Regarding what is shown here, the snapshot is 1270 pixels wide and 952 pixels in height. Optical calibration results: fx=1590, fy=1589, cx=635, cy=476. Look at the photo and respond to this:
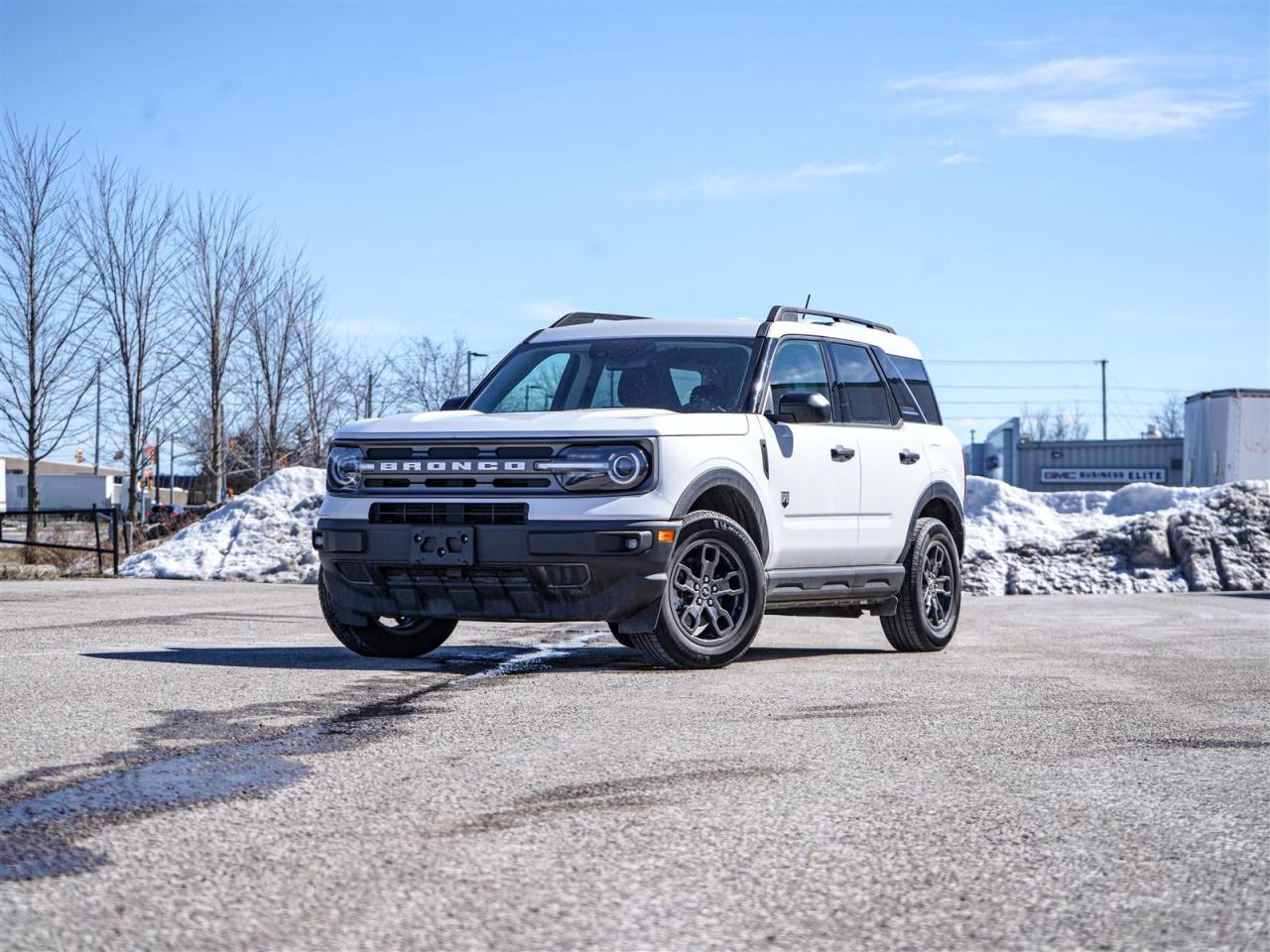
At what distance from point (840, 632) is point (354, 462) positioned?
5.52m

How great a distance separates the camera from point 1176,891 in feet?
12.1

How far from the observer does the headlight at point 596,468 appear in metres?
7.96

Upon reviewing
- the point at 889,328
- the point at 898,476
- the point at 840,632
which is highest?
the point at 889,328

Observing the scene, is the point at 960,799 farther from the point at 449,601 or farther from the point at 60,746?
the point at 449,601

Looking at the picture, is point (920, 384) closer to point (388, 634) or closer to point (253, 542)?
point (388, 634)

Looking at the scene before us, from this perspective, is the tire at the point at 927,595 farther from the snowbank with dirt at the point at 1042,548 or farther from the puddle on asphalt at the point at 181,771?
the snowbank with dirt at the point at 1042,548

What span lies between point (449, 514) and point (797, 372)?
2.54 m

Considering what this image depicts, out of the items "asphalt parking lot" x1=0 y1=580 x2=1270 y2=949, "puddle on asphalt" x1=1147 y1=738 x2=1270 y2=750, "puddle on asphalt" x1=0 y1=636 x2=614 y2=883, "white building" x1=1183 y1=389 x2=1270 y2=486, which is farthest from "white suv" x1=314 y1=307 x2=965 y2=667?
"white building" x1=1183 y1=389 x2=1270 y2=486

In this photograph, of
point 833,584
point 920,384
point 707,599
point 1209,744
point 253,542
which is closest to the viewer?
point 1209,744

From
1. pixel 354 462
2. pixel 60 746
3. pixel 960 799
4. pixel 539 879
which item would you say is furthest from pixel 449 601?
pixel 539 879

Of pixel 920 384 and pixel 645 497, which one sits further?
pixel 920 384

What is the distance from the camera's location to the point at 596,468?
796 centimetres

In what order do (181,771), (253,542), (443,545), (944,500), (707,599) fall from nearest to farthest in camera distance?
(181,771), (443,545), (707,599), (944,500), (253,542)

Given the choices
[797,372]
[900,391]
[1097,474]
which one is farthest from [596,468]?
[1097,474]
